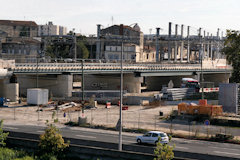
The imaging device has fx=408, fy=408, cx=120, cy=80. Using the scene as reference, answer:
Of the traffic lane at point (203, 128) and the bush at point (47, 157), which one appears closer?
the bush at point (47, 157)

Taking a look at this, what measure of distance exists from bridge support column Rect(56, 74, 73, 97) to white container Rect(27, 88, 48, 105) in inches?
431

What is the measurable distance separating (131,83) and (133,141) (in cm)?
5231

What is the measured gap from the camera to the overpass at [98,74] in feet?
238

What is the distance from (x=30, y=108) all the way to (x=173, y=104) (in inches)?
910

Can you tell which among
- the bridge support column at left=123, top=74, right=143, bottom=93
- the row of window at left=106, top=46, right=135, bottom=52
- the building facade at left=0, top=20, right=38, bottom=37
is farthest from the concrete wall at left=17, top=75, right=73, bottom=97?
the building facade at left=0, top=20, right=38, bottom=37

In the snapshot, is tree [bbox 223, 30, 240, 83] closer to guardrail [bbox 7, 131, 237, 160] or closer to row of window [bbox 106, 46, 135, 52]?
guardrail [bbox 7, 131, 237, 160]

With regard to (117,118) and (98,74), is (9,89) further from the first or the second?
(98,74)

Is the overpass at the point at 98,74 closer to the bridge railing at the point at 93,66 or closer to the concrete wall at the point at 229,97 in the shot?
the bridge railing at the point at 93,66

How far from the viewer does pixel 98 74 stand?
90.6 m

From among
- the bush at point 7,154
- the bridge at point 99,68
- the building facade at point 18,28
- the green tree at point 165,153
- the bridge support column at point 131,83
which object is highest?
the building facade at point 18,28

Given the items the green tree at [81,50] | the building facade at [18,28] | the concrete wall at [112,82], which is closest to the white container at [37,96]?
the concrete wall at [112,82]

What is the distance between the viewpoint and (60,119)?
50.9 meters

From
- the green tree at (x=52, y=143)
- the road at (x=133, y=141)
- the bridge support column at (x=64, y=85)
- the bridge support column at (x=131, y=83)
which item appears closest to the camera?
the green tree at (x=52, y=143)

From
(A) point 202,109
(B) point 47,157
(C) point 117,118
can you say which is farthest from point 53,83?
(B) point 47,157
